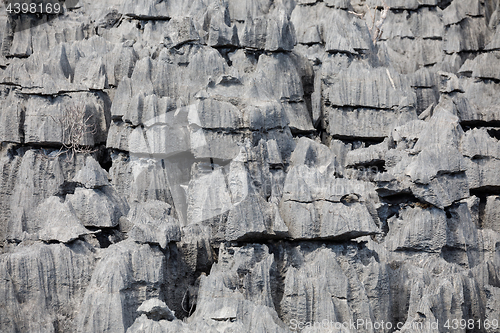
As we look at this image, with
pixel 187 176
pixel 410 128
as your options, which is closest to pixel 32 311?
pixel 187 176

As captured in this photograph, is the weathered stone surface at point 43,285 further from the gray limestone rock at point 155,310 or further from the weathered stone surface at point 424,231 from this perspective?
the weathered stone surface at point 424,231

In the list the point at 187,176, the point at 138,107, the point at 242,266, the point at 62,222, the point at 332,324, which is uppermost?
the point at 138,107

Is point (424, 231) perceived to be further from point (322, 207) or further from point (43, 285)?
point (43, 285)

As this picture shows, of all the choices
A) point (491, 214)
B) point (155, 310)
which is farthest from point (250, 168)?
point (491, 214)

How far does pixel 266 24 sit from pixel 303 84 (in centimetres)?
262

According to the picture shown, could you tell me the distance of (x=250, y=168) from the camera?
66.5ft

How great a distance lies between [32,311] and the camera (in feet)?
54.1

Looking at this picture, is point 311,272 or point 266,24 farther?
point 266,24

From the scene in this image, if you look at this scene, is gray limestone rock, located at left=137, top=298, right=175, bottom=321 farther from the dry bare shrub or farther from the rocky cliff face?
the dry bare shrub

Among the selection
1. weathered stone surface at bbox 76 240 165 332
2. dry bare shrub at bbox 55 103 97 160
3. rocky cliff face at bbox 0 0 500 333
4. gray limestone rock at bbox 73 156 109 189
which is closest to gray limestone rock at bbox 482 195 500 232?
rocky cliff face at bbox 0 0 500 333

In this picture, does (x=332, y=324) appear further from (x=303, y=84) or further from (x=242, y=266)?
(x=303, y=84)

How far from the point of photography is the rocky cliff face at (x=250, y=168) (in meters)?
16.5

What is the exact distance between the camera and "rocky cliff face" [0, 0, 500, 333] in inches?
651

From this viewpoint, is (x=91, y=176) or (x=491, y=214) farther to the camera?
(x=491, y=214)
